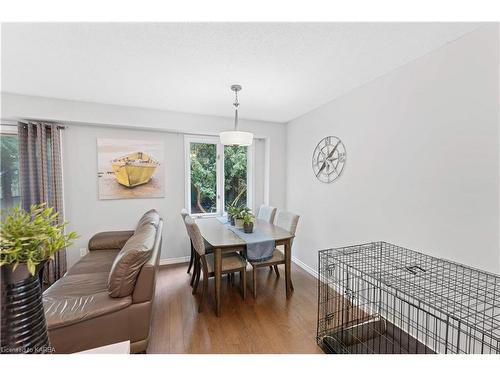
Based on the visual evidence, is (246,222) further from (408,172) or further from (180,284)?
(408,172)

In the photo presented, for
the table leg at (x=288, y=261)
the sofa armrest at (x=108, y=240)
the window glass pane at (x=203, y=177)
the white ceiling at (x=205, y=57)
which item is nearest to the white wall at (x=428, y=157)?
the white ceiling at (x=205, y=57)

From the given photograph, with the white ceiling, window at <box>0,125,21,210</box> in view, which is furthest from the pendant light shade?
window at <box>0,125,21,210</box>

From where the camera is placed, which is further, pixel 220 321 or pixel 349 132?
pixel 349 132

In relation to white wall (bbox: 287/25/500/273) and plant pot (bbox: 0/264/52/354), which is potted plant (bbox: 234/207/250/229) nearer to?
white wall (bbox: 287/25/500/273)

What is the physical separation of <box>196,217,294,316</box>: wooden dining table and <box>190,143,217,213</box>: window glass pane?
2.07 ft

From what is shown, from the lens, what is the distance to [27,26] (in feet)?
4.62

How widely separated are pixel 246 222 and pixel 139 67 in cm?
189

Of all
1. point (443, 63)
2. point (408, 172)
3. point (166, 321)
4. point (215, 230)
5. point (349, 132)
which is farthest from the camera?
point (215, 230)

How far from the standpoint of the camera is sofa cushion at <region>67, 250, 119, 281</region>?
2.23 metres

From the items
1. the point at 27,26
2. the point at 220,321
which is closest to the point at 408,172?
the point at 220,321

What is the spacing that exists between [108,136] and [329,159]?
3041 mm

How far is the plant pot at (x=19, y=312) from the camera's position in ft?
2.40

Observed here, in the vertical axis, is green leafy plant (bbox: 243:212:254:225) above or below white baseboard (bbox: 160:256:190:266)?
above

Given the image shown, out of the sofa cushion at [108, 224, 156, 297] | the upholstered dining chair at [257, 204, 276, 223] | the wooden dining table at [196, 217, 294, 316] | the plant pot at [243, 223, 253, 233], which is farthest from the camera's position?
the upholstered dining chair at [257, 204, 276, 223]
